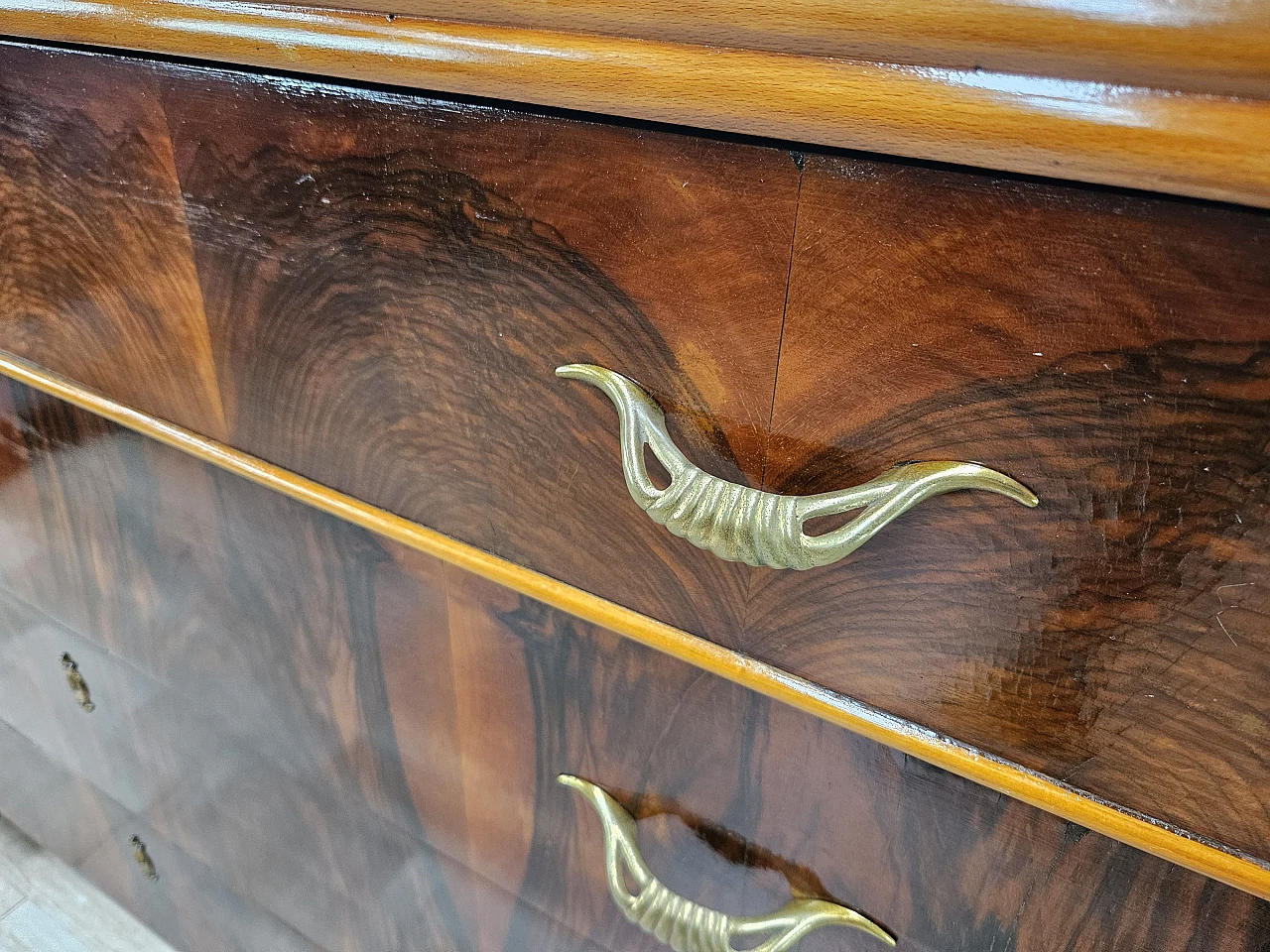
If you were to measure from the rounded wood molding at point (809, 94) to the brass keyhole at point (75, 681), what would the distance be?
48 centimetres

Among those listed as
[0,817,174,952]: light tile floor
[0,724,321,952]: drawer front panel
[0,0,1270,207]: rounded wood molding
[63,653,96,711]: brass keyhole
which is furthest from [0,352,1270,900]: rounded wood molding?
[0,817,174,952]: light tile floor

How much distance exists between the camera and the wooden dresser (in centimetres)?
20

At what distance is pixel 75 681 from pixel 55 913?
0.37 meters

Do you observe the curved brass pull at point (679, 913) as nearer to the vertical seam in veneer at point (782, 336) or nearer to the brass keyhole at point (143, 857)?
the vertical seam in veneer at point (782, 336)

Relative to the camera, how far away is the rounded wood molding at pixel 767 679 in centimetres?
25

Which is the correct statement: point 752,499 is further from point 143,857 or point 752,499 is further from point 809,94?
point 143,857

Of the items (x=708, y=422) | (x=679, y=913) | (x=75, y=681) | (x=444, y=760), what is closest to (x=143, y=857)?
(x=75, y=681)

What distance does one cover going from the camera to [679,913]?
36 cm

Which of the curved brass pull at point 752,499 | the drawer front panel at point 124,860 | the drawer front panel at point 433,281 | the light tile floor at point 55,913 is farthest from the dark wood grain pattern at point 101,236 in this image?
the light tile floor at point 55,913

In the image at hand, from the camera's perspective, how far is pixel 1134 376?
0.69 feet

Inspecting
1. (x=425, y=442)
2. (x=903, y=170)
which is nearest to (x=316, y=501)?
(x=425, y=442)

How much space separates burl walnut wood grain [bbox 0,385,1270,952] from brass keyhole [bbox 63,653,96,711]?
0.07ft

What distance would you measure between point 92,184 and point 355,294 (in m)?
0.14

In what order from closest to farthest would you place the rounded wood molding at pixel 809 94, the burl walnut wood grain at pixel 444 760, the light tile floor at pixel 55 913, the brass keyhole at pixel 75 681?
the rounded wood molding at pixel 809 94 < the burl walnut wood grain at pixel 444 760 < the brass keyhole at pixel 75 681 < the light tile floor at pixel 55 913
